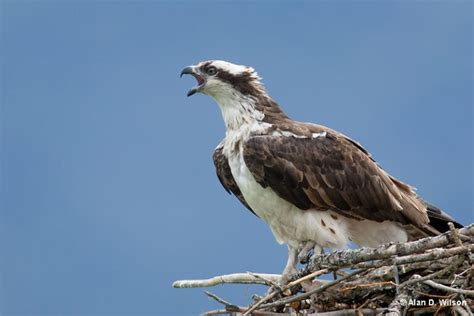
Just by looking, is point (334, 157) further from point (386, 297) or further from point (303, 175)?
point (386, 297)

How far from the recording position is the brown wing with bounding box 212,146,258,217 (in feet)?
37.3

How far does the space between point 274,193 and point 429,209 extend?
5.86 feet

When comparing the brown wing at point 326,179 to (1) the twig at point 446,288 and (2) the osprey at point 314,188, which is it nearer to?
(2) the osprey at point 314,188

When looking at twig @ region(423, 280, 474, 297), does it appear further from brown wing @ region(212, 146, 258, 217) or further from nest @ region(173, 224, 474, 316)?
brown wing @ region(212, 146, 258, 217)

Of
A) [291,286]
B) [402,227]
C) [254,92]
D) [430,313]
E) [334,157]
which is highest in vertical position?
[254,92]

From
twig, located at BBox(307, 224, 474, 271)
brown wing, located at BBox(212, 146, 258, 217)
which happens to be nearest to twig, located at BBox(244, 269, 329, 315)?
twig, located at BBox(307, 224, 474, 271)

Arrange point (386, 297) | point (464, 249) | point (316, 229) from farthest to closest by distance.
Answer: point (316, 229)
point (386, 297)
point (464, 249)

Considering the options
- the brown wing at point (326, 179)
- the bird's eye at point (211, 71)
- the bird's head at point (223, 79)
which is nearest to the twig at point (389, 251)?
the brown wing at point (326, 179)

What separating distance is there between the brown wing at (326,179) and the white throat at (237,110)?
16.6 inches

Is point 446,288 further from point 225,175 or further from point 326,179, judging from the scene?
point 225,175

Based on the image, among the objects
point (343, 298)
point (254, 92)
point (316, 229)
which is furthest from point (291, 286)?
point (254, 92)

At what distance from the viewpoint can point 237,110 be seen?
11273mm

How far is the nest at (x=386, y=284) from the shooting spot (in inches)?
333

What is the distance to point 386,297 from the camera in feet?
29.7
